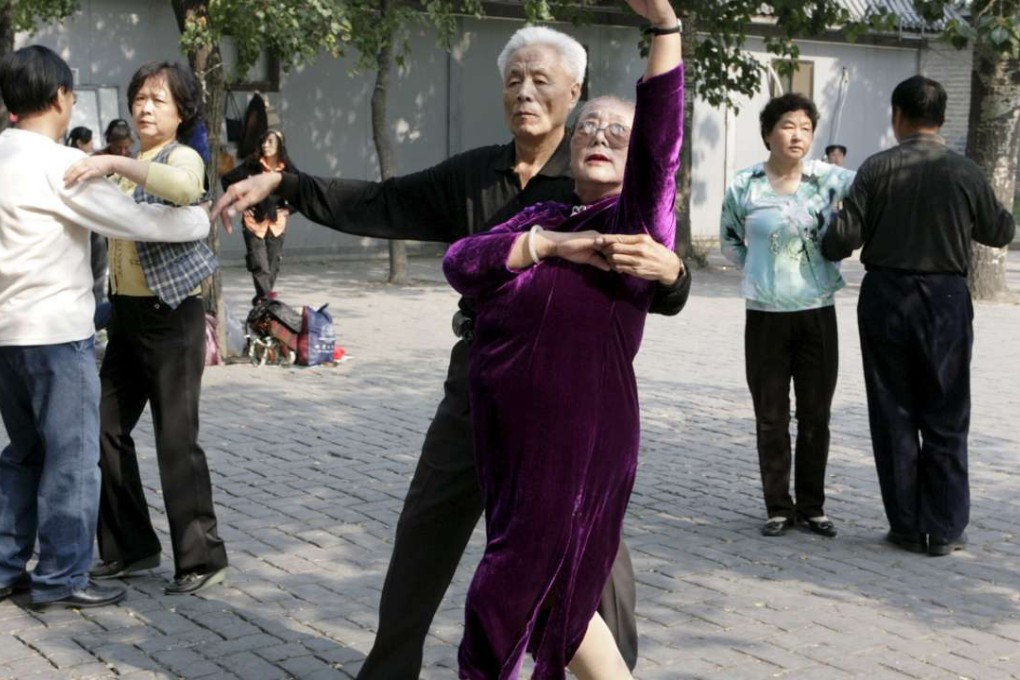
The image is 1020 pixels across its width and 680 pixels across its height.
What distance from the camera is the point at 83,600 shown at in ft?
17.7

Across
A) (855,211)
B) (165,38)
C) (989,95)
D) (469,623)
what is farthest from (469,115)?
(469,623)

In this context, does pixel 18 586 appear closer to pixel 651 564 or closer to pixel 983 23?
pixel 651 564

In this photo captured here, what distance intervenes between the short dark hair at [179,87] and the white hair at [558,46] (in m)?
1.76

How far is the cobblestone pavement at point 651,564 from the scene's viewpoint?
16.3ft

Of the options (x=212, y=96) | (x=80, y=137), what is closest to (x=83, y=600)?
(x=212, y=96)

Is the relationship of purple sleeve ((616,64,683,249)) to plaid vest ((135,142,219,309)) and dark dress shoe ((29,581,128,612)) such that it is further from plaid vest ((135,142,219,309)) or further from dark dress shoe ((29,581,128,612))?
dark dress shoe ((29,581,128,612))

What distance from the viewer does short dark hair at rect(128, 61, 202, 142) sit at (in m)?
5.44

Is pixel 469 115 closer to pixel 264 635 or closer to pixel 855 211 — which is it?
pixel 855 211

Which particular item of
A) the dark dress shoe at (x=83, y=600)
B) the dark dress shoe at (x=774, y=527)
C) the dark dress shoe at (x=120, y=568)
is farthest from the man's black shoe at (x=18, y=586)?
the dark dress shoe at (x=774, y=527)

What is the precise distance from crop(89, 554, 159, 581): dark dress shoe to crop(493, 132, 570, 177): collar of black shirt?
8.16ft

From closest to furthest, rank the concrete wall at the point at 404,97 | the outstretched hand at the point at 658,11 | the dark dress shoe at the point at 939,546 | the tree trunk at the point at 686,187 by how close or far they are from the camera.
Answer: the outstretched hand at the point at 658,11
the dark dress shoe at the point at 939,546
the tree trunk at the point at 686,187
the concrete wall at the point at 404,97

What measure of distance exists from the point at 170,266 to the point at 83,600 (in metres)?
1.24

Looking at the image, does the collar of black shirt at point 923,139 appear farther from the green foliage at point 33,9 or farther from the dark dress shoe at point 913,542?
the green foliage at point 33,9

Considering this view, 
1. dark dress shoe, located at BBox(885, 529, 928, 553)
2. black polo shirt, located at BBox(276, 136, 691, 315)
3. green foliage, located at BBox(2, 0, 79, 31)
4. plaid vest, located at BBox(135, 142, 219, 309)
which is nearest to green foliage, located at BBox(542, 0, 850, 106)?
green foliage, located at BBox(2, 0, 79, 31)
